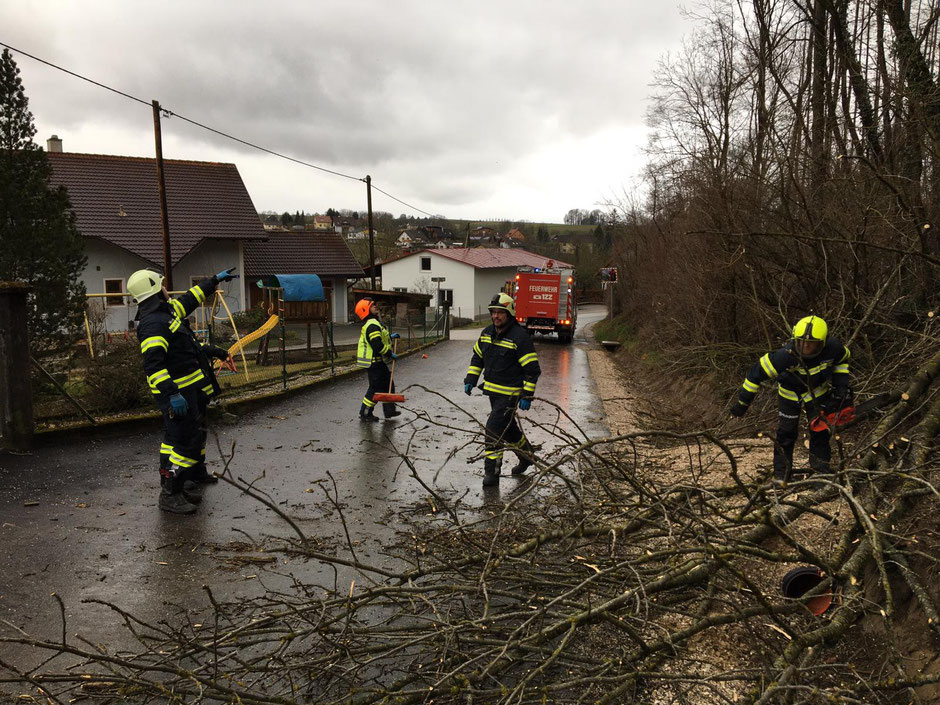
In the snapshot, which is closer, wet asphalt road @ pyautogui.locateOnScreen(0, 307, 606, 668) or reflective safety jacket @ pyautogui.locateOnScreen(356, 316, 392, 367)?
wet asphalt road @ pyautogui.locateOnScreen(0, 307, 606, 668)

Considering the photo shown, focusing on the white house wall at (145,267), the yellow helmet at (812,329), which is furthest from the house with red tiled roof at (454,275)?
the yellow helmet at (812,329)

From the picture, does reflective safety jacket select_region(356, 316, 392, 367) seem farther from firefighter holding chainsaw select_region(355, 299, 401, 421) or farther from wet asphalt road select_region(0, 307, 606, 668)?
wet asphalt road select_region(0, 307, 606, 668)

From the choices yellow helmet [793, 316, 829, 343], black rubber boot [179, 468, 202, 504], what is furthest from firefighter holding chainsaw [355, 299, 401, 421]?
yellow helmet [793, 316, 829, 343]

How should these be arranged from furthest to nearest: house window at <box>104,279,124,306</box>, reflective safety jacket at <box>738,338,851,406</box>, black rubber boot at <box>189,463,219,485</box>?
1. house window at <box>104,279,124,306</box>
2. black rubber boot at <box>189,463,219,485</box>
3. reflective safety jacket at <box>738,338,851,406</box>

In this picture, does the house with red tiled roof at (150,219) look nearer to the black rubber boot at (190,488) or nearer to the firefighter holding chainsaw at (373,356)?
the firefighter holding chainsaw at (373,356)

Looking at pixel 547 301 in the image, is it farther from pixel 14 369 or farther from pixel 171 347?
pixel 171 347

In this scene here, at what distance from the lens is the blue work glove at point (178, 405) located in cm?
618

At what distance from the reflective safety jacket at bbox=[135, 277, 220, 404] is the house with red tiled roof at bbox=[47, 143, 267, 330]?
74.8 ft

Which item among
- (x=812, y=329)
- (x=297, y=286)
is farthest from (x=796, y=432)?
(x=297, y=286)

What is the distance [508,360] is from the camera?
24.7 ft

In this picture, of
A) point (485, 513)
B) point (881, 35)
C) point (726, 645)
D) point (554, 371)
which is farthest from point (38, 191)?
point (554, 371)

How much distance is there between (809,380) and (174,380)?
5481 millimetres

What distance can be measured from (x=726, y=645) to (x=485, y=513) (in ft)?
8.74

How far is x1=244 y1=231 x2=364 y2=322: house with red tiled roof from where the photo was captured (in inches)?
1362
